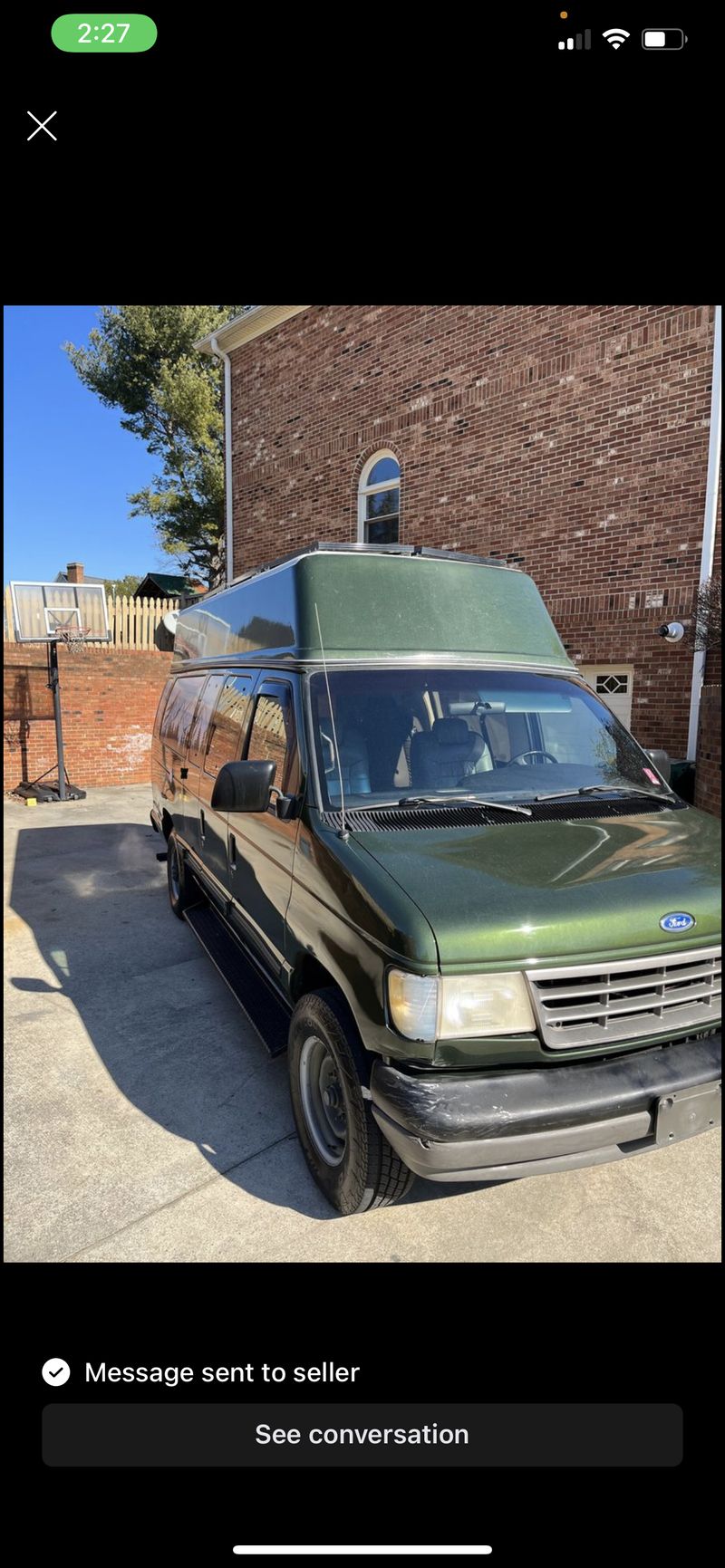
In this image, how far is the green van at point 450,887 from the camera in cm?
219

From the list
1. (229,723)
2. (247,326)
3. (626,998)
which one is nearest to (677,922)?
(626,998)

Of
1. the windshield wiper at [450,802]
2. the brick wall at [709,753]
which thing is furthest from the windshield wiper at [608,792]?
the brick wall at [709,753]

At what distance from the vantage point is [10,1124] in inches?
132

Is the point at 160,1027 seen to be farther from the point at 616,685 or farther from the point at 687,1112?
the point at 616,685

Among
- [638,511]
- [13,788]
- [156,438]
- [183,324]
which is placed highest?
[183,324]

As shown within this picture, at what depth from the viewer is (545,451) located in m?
8.41

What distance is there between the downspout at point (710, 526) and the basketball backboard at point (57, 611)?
9.23 meters

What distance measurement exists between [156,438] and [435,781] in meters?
26.7

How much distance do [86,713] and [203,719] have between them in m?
8.83

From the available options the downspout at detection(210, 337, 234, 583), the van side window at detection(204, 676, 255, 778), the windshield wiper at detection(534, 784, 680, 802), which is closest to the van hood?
the windshield wiper at detection(534, 784, 680, 802)

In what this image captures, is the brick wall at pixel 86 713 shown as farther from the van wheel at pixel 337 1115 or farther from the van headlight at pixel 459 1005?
the van headlight at pixel 459 1005

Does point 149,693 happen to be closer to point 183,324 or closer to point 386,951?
point 386,951

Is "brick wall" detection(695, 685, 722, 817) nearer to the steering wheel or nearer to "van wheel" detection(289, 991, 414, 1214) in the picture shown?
the steering wheel

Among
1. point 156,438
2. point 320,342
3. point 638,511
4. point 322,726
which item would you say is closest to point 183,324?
point 156,438
